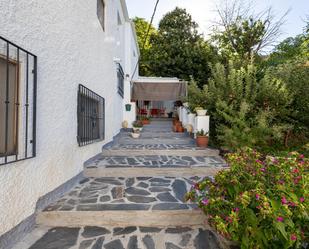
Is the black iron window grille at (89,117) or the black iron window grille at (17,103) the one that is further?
the black iron window grille at (89,117)

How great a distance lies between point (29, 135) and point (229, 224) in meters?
2.64

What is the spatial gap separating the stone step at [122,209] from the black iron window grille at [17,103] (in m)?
0.99

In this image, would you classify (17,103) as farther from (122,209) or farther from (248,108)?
(248,108)

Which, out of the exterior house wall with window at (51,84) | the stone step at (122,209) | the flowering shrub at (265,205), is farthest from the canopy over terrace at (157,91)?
the flowering shrub at (265,205)

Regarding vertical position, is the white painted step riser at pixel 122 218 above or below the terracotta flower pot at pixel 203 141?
below

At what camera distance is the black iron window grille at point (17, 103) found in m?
2.41

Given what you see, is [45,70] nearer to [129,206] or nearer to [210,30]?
[129,206]

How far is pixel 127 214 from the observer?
9.80 feet

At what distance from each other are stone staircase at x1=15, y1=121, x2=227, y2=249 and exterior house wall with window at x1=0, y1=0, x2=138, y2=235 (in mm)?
380

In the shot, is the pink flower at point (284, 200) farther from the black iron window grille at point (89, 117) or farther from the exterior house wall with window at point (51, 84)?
the black iron window grille at point (89, 117)

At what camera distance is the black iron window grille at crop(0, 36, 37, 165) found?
7.92ft

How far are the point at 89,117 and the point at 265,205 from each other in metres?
4.24

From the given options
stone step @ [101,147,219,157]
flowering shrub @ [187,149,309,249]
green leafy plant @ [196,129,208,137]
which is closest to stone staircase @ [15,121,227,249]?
flowering shrub @ [187,149,309,249]

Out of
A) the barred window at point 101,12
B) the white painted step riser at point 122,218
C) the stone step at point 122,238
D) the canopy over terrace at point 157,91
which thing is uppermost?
→ the barred window at point 101,12
